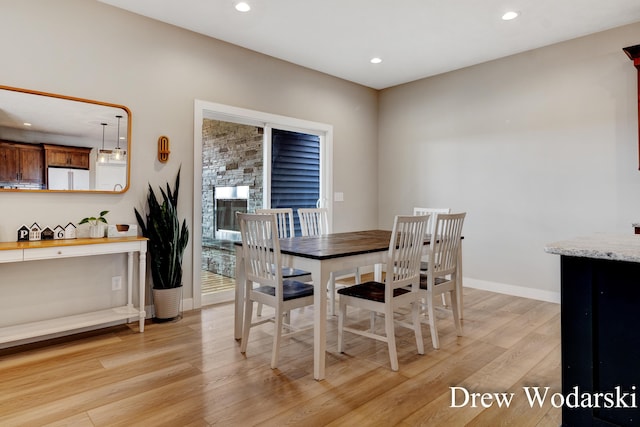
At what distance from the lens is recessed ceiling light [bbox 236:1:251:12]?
313cm

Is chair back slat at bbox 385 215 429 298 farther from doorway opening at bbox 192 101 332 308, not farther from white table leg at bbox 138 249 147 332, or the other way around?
doorway opening at bbox 192 101 332 308

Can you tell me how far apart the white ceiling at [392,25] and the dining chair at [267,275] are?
194 cm

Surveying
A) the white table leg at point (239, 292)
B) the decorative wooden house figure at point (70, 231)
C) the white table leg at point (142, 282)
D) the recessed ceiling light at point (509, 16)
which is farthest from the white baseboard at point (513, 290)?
the decorative wooden house figure at point (70, 231)

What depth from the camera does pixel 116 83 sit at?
10.6 ft

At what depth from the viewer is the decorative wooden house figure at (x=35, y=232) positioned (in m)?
2.78

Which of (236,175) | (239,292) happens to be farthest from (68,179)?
(236,175)

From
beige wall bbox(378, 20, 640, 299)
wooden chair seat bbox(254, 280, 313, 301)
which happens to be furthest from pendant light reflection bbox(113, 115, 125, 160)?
beige wall bbox(378, 20, 640, 299)

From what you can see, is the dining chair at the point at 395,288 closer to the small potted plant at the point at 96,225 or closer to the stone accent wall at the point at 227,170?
the small potted plant at the point at 96,225

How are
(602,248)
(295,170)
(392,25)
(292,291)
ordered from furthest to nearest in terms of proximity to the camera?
(295,170), (392,25), (292,291), (602,248)

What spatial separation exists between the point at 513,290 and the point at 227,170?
3.57m

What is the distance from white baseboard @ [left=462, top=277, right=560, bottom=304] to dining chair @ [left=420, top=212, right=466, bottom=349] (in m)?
1.63

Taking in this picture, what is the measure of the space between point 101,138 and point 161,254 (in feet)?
3.55

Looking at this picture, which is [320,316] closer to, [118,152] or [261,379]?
[261,379]

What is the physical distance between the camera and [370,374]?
2328 millimetres
